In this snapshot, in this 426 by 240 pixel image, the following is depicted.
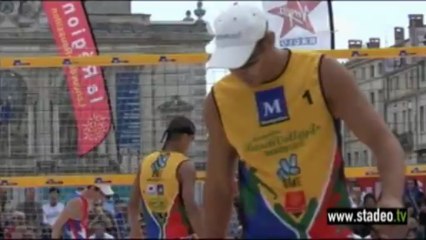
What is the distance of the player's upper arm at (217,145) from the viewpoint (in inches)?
222

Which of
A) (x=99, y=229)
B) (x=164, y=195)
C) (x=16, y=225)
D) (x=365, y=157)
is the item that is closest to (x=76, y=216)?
(x=164, y=195)

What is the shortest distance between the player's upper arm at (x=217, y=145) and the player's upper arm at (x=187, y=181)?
3.59m

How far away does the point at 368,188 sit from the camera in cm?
1374

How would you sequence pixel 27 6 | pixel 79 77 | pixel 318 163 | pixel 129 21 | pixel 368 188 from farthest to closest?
pixel 27 6 → pixel 129 21 → pixel 79 77 → pixel 368 188 → pixel 318 163

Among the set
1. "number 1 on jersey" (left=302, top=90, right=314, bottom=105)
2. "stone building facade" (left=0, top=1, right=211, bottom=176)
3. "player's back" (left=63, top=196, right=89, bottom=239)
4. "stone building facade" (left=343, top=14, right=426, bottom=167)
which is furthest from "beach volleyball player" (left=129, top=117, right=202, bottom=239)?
"number 1 on jersey" (left=302, top=90, right=314, bottom=105)

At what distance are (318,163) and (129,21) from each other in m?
61.5

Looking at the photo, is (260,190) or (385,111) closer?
(260,190)

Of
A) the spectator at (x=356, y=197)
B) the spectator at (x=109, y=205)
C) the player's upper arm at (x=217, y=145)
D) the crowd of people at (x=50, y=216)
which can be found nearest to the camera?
the player's upper arm at (x=217, y=145)

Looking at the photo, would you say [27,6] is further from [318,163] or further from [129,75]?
[318,163]

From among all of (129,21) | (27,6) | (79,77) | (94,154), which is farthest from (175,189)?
(27,6)

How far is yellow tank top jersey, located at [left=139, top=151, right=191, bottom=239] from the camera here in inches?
385

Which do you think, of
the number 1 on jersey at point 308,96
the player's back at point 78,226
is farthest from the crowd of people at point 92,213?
the number 1 on jersey at point 308,96

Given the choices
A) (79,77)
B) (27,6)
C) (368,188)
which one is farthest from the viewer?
(27,6)

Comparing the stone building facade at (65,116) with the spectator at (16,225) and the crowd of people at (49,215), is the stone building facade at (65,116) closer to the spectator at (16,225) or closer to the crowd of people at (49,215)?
the crowd of people at (49,215)
